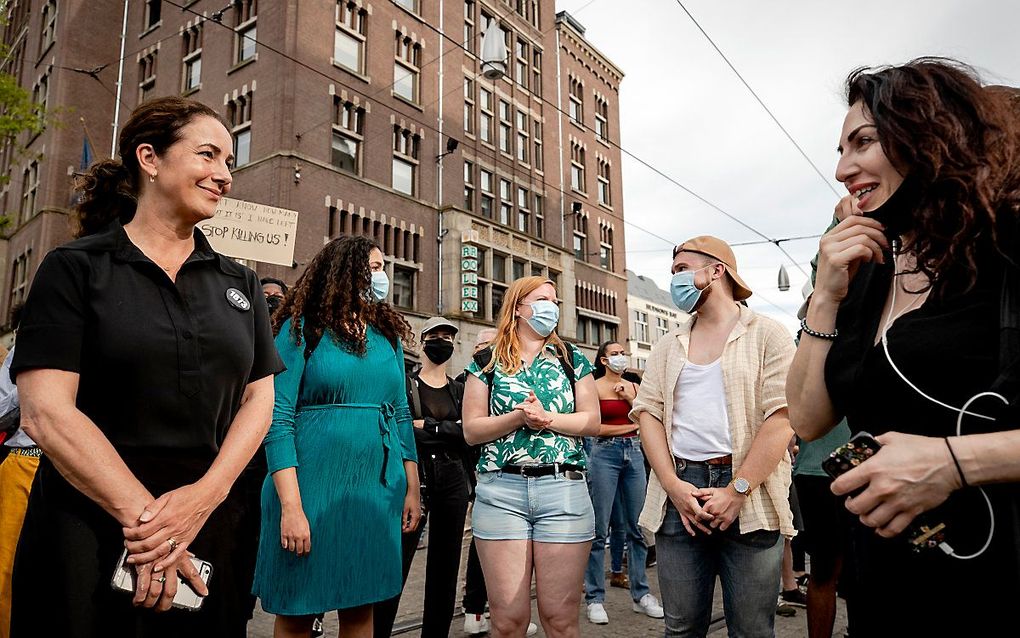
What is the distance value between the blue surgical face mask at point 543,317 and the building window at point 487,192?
2339cm

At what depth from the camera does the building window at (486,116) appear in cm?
2695

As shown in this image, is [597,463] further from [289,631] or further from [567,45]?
[567,45]

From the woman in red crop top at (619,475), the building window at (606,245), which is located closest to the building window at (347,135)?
the building window at (606,245)

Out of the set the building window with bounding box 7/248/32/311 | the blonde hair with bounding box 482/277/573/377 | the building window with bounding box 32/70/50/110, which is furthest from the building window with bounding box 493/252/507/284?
the blonde hair with bounding box 482/277/573/377

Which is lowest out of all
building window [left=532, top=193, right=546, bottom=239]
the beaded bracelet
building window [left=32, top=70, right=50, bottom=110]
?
the beaded bracelet

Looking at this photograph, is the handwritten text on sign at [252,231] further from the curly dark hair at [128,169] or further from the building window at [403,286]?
the building window at [403,286]

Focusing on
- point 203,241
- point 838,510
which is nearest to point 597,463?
point 838,510

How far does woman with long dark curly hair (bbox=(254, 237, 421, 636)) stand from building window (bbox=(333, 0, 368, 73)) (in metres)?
20.4

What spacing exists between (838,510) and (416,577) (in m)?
3.95

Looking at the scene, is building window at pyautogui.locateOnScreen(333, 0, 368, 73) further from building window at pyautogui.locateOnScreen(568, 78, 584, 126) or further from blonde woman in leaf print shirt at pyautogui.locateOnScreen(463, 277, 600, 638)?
blonde woman in leaf print shirt at pyautogui.locateOnScreen(463, 277, 600, 638)

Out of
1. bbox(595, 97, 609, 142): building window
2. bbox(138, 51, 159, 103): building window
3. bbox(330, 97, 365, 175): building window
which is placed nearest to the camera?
bbox(330, 97, 365, 175): building window

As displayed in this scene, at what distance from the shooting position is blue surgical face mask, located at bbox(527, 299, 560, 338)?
11.5ft

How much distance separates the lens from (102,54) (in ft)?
84.4

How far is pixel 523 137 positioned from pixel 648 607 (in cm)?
2626
